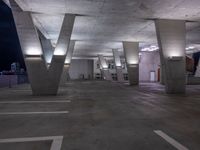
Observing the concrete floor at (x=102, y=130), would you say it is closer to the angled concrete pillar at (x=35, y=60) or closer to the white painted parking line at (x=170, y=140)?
the white painted parking line at (x=170, y=140)

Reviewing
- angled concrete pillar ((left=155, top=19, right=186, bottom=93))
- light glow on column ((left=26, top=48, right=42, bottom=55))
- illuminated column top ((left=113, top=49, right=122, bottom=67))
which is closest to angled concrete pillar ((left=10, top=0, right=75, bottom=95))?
light glow on column ((left=26, top=48, right=42, bottom=55))

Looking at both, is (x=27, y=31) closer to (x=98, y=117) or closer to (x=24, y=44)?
(x=24, y=44)

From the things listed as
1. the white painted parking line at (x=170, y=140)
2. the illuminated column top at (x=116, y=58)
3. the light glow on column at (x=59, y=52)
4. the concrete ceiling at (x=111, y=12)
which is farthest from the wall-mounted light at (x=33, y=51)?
the illuminated column top at (x=116, y=58)

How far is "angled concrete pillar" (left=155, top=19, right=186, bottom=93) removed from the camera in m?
18.3

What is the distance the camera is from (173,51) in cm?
1852

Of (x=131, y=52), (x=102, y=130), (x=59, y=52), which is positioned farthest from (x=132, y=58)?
(x=102, y=130)

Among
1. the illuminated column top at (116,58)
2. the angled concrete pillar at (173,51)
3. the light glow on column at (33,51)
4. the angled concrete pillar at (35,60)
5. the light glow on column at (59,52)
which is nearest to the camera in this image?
the angled concrete pillar at (35,60)

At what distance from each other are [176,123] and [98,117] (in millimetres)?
2974

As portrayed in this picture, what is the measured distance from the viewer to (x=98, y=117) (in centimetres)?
834

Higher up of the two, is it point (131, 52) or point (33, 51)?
point (131, 52)

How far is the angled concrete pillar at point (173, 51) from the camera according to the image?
18297mm

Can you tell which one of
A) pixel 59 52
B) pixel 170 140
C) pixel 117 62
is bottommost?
pixel 170 140

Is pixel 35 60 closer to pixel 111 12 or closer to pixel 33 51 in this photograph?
pixel 33 51

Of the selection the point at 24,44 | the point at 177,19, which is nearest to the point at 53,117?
the point at 24,44
